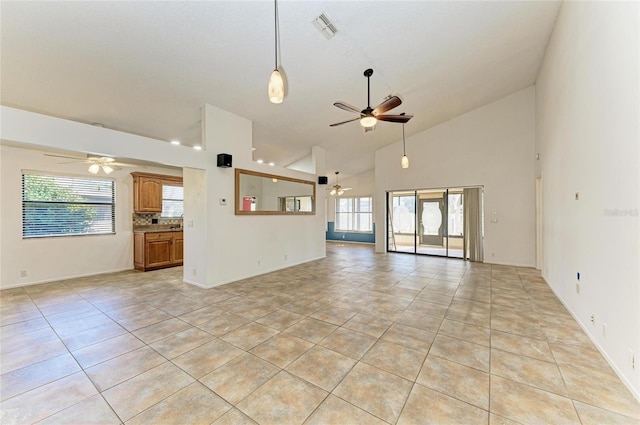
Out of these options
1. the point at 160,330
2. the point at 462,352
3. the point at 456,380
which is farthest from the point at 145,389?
the point at 462,352

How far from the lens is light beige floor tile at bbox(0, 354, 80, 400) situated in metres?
2.04

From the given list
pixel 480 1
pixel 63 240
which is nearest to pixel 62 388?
pixel 63 240

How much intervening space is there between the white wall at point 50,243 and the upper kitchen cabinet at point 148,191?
23 centimetres

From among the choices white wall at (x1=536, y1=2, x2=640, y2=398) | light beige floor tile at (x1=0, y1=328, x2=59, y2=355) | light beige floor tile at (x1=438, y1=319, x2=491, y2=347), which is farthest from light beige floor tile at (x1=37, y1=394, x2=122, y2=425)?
white wall at (x1=536, y1=2, x2=640, y2=398)

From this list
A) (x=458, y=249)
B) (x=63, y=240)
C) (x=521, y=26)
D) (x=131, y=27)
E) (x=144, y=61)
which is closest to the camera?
(x=131, y=27)

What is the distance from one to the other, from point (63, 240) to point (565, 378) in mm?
8240

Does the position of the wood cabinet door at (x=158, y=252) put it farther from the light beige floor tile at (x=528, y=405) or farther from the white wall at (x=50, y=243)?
the light beige floor tile at (x=528, y=405)

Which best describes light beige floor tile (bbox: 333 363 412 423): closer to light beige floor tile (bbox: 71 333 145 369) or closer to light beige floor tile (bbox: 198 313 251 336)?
light beige floor tile (bbox: 198 313 251 336)

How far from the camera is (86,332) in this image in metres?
3.03

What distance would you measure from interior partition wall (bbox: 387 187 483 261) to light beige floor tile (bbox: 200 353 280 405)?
22.1 ft

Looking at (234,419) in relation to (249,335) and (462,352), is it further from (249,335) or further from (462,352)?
(462,352)

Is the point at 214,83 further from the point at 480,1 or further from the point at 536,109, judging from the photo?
the point at 536,109

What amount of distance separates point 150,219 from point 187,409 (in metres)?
6.26

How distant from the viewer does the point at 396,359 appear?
2.43 metres
